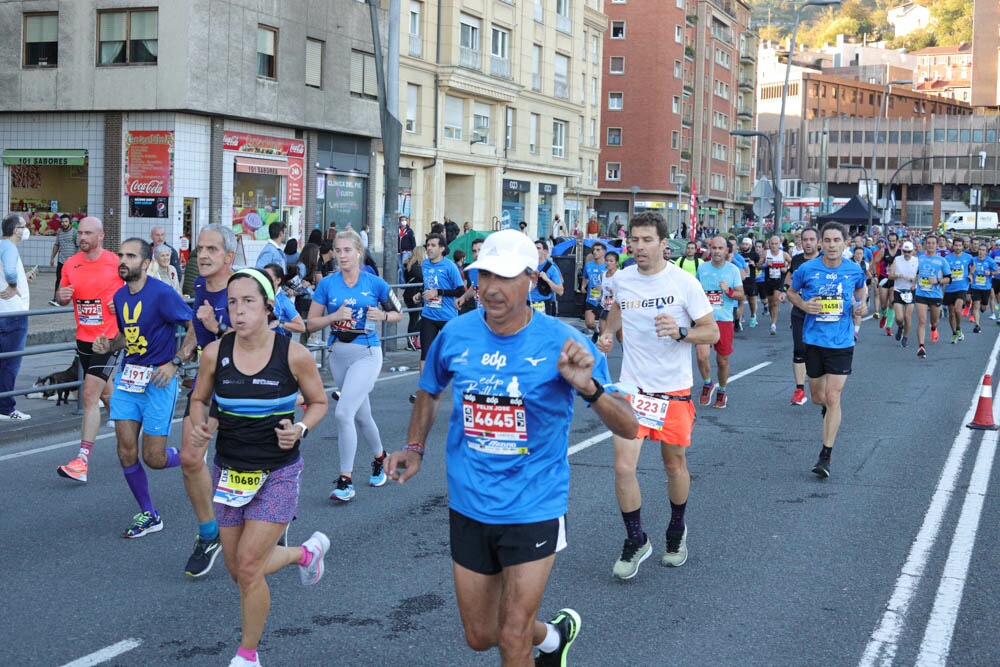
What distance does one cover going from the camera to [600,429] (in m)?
11.4

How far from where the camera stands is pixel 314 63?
1361 inches

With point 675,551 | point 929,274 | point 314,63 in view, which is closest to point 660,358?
point 675,551

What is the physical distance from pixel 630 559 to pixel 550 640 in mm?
1957

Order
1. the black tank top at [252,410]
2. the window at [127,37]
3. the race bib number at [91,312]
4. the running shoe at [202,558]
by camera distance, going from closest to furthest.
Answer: the black tank top at [252,410]
the running shoe at [202,558]
the race bib number at [91,312]
the window at [127,37]

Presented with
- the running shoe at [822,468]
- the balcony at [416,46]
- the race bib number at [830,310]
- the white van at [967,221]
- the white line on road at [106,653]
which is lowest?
the white line on road at [106,653]

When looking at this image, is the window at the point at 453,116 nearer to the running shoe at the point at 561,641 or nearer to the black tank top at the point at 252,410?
the black tank top at the point at 252,410

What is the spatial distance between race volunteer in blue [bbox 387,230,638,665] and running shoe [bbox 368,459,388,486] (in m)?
4.53

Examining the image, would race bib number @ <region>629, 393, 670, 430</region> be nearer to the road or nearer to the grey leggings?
the road

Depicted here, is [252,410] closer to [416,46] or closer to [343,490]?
[343,490]

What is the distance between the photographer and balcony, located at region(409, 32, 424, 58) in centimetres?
4138

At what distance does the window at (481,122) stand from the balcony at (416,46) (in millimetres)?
4058

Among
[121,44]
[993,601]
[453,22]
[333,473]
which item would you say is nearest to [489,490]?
[993,601]

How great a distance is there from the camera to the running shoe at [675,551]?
6586mm

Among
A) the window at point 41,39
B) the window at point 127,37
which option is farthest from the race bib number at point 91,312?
the window at point 41,39
